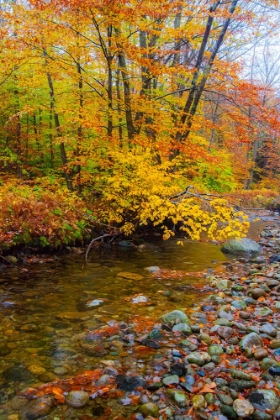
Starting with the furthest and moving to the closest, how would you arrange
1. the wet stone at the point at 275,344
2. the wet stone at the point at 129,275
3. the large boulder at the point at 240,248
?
1. the large boulder at the point at 240,248
2. the wet stone at the point at 129,275
3. the wet stone at the point at 275,344

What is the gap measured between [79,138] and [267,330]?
7858mm

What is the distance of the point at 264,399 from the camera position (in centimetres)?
285

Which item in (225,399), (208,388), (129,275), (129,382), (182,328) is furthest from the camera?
(129,275)

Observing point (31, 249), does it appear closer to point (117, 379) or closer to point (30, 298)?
point (30, 298)

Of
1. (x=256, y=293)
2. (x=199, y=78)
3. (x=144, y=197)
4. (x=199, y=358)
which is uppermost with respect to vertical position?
(x=199, y=78)

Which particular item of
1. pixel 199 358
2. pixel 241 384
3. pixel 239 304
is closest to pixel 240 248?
pixel 239 304

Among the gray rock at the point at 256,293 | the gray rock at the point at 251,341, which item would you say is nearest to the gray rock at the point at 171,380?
the gray rock at the point at 251,341

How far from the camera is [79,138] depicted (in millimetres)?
10055

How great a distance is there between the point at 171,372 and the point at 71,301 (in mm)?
2430

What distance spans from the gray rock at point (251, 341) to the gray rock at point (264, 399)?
0.83 meters

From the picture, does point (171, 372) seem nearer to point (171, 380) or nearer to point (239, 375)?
point (171, 380)

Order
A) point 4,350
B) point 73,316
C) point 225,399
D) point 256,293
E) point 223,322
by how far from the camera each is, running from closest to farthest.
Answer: point 225,399 → point 4,350 → point 223,322 → point 73,316 → point 256,293

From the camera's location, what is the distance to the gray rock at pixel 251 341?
3.80 metres

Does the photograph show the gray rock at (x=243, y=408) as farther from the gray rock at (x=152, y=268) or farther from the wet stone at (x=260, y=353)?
the gray rock at (x=152, y=268)
